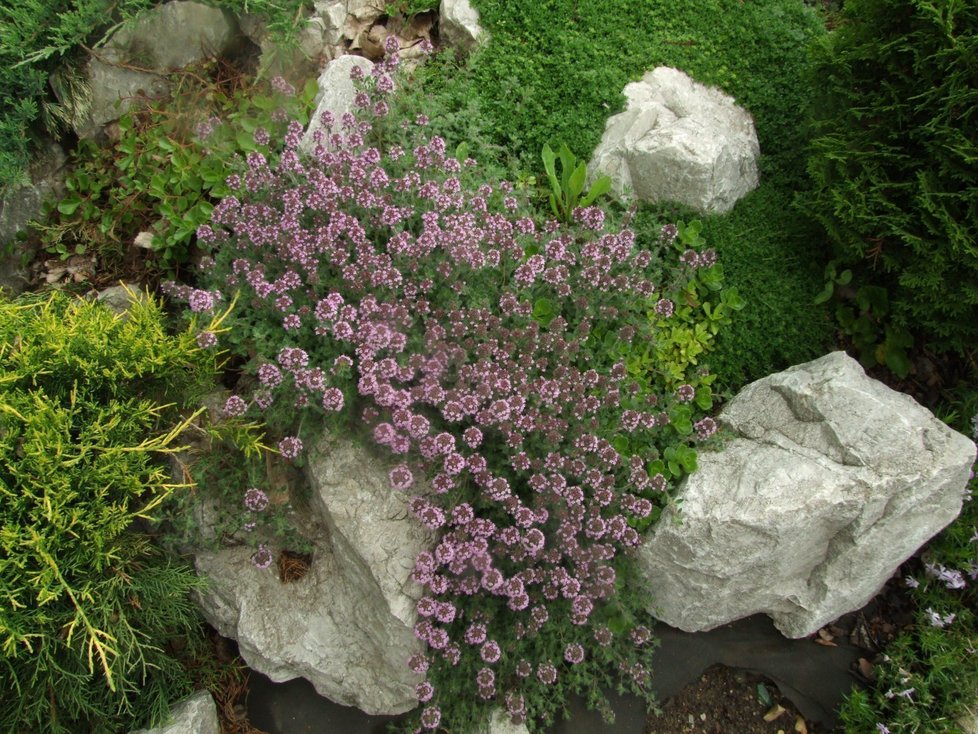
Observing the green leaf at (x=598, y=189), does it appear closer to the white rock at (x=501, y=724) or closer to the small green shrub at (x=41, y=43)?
the small green shrub at (x=41, y=43)

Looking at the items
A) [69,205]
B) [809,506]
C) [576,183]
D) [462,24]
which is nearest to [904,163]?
[576,183]

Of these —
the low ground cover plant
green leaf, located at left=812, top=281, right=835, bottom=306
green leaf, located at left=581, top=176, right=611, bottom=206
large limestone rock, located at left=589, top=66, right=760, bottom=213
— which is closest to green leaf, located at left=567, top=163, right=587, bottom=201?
green leaf, located at left=581, top=176, right=611, bottom=206

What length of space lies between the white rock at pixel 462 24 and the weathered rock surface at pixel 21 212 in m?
2.91

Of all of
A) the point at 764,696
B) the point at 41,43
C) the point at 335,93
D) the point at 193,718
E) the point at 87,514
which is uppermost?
the point at 41,43

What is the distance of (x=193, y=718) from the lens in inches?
143

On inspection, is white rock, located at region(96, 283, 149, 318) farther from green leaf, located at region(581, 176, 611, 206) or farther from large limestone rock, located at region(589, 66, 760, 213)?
large limestone rock, located at region(589, 66, 760, 213)

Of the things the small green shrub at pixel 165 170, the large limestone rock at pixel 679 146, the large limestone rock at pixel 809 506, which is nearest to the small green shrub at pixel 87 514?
the small green shrub at pixel 165 170

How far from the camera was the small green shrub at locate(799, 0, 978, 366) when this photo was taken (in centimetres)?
357

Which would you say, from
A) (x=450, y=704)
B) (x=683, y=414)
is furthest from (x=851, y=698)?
(x=450, y=704)

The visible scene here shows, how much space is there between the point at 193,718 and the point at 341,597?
0.97m

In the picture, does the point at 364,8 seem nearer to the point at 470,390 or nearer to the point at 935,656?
the point at 470,390

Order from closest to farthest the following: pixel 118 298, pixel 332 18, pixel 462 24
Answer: pixel 118 298
pixel 462 24
pixel 332 18

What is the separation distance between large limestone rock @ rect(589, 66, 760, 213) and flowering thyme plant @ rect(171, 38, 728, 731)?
0.87 m

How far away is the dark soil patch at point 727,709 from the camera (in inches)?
152
